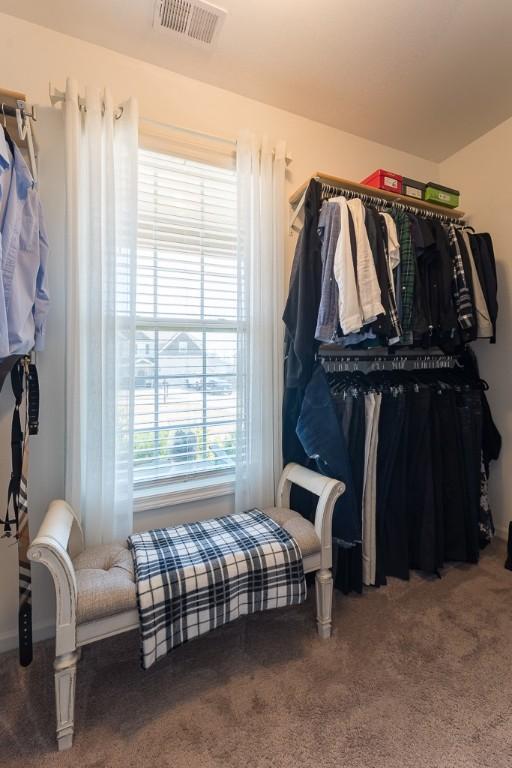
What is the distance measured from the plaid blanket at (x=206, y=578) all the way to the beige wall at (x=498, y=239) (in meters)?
1.76

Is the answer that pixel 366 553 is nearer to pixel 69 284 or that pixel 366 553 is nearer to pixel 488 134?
pixel 69 284

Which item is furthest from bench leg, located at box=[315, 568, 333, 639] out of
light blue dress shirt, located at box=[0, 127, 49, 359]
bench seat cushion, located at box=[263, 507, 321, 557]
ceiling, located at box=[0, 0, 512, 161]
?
ceiling, located at box=[0, 0, 512, 161]

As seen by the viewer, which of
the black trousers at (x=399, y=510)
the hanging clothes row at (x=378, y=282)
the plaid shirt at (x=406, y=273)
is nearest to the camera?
the hanging clothes row at (x=378, y=282)

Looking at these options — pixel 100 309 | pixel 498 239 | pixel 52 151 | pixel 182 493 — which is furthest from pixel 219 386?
pixel 498 239

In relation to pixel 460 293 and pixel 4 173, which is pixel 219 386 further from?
pixel 460 293

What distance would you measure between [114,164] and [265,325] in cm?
97

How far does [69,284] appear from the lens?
1.40 m

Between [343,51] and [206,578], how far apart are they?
2364mm

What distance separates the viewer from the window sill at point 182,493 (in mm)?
1646

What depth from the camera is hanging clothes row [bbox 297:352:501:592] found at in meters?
1.66

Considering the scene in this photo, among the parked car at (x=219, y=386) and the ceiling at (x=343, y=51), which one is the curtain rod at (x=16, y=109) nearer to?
the ceiling at (x=343, y=51)

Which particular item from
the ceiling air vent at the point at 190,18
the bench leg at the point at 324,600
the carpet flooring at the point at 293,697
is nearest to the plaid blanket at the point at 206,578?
the bench leg at the point at 324,600

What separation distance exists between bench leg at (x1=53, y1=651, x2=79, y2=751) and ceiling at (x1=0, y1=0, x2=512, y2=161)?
94.7 inches

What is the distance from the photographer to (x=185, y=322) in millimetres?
1714
